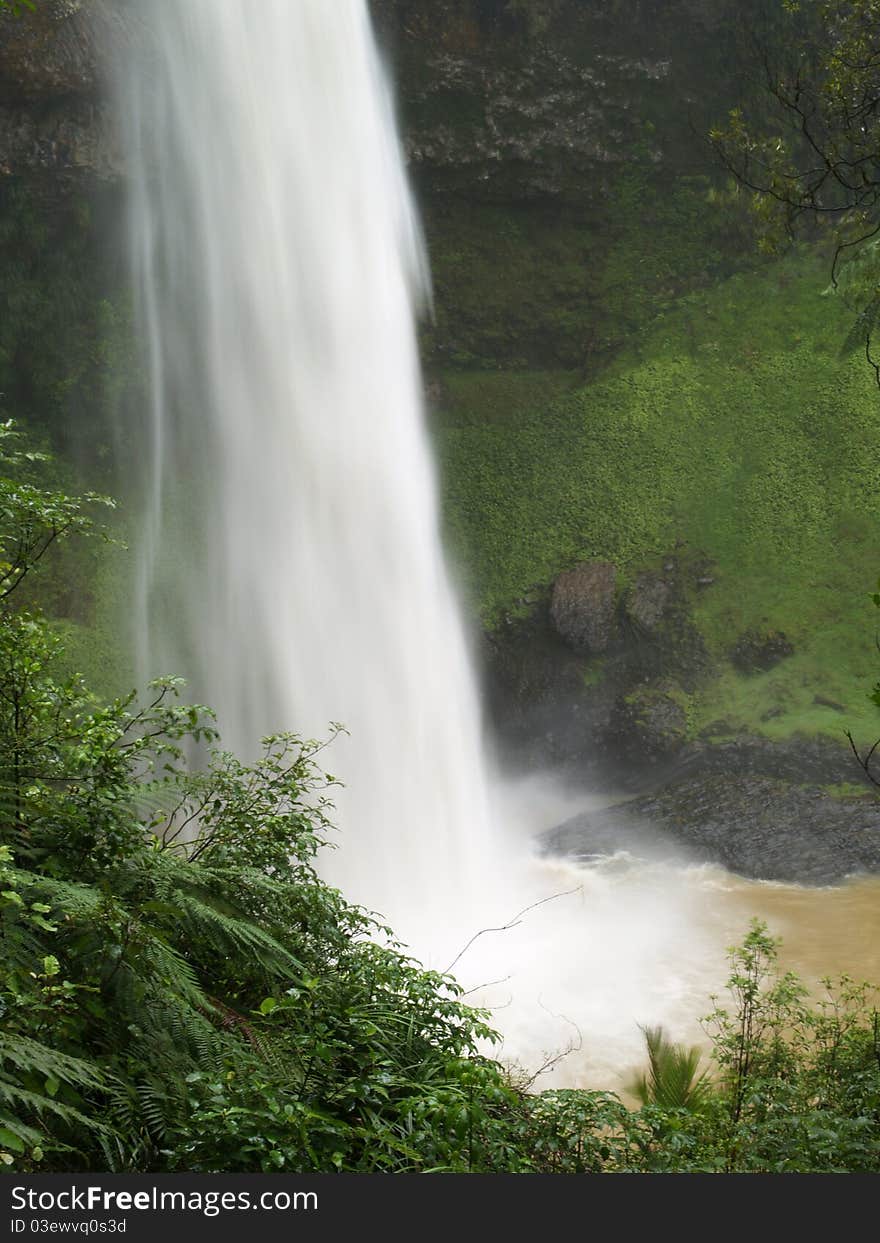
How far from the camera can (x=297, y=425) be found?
1794 centimetres

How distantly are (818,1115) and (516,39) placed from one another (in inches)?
872

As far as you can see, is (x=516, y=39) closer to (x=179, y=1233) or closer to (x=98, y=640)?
(x=98, y=640)

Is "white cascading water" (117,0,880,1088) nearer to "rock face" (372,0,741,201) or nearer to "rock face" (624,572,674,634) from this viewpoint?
"rock face" (372,0,741,201)

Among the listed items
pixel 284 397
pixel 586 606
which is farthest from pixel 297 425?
pixel 586 606

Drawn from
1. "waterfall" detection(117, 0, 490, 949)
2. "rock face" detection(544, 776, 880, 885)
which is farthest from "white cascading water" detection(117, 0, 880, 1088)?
"rock face" detection(544, 776, 880, 885)

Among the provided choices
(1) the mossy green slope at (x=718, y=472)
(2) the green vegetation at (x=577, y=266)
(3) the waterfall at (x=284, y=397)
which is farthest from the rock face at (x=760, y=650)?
(2) the green vegetation at (x=577, y=266)

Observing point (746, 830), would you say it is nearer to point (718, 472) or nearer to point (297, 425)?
point (718, 472)

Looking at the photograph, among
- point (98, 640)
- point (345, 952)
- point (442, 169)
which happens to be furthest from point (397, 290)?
point (345, 952)

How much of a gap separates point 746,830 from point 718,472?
8818mm

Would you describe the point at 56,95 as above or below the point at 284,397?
above

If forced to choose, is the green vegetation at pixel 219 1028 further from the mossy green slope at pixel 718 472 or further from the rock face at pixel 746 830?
the mossy green slope at pixel 718 472

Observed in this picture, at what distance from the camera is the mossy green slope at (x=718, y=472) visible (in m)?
19.0

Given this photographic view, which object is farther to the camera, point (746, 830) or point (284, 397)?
point (284, 397)

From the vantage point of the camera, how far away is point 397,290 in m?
19.4
